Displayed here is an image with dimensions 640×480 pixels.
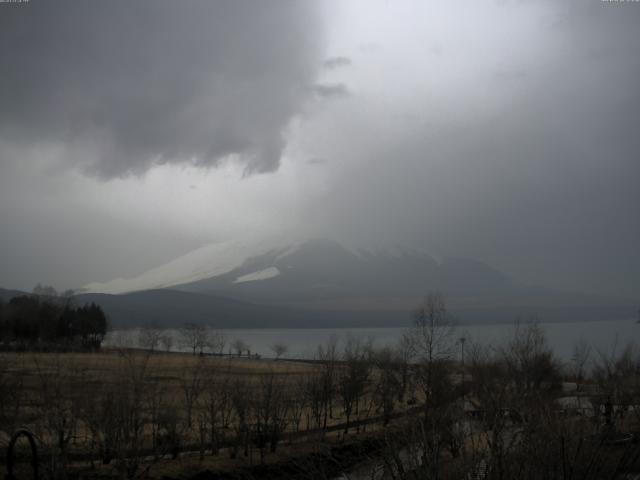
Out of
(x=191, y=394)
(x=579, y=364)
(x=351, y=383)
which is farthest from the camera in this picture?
(x=579, y=364)

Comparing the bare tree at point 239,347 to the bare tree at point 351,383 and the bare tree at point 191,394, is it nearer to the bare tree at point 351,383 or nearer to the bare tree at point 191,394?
the bare tree at point 191,394

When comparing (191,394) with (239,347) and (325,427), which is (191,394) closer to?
(325,427)

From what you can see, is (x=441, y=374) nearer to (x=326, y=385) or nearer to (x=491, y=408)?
(x=326, y=385)

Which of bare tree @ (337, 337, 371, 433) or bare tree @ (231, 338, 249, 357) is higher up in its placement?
bare tree @ (337, 337, 371, 433)

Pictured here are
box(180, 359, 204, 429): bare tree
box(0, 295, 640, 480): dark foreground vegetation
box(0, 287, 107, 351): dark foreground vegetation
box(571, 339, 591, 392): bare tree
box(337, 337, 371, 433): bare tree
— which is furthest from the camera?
box(0, 287, 107, 351): dark foreground vegetation

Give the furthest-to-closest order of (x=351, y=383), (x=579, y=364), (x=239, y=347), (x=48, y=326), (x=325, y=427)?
(x=239, y=347)
(x=48, y=326)
(x=579, y=364)
(x=351, y=383)
(x=325, y=427)

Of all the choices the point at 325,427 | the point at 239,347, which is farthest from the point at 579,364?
the point at 239,347

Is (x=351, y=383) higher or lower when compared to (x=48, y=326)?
lower

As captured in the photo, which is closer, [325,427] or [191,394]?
[325,427]

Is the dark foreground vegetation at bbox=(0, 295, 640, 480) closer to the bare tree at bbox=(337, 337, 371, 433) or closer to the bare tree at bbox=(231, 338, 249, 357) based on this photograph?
the bare tree at bbox=(337, 337, 371, 433)

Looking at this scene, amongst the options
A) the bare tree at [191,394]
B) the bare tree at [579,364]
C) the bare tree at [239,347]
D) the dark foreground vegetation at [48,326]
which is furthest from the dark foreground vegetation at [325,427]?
the bare tree at [239,347]

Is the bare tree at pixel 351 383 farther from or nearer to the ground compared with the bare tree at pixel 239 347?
farther from the ground

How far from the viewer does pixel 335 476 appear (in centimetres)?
3447

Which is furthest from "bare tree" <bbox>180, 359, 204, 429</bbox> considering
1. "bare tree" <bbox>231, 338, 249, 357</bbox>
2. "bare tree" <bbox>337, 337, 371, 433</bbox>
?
"bare tree" <bbox>231, 338, 249, 357</bbox>
